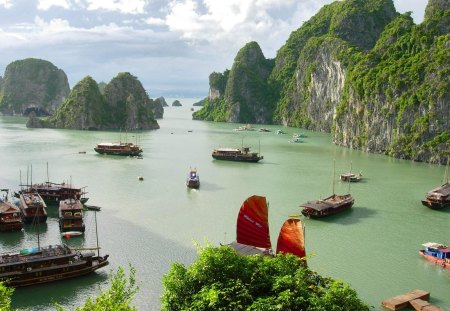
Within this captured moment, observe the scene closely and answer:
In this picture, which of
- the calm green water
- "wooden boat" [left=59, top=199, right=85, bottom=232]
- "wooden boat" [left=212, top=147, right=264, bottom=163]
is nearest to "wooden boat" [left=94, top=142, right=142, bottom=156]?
the calm green water

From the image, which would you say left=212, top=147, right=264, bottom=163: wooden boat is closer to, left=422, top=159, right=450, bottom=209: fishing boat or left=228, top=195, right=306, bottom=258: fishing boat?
left=422, top=159, right=450, bottom=209: fishing boat

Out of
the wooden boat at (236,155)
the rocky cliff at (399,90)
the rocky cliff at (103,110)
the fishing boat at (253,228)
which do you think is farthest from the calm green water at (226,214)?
the rocky cliff at (103,110)

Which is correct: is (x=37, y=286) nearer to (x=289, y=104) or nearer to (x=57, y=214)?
(x=57, y=214)

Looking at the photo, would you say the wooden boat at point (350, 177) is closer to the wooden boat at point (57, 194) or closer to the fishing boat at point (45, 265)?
the wooden boat at point (57, 194)

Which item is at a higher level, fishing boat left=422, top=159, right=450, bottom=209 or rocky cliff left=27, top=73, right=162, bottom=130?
rocky cliff left=27, top=73, right=162, bottom=130

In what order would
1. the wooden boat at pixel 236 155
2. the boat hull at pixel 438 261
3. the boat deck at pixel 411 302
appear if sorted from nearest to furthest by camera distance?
Result: the boat deck at pixel 411 302, the boat hull at pixel 438 261, the wooden boat at pixel 236 155

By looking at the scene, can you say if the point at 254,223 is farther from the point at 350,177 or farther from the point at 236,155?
the point at 236,155

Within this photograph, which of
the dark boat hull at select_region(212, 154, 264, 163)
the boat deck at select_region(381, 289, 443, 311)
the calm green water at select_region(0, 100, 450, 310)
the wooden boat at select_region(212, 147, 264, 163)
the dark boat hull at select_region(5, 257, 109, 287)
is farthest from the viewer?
the wooden boat at select_region(212, 147, 264, 163)
